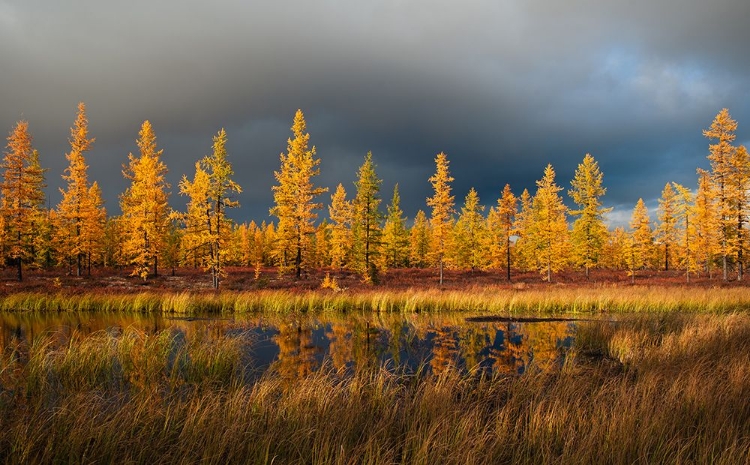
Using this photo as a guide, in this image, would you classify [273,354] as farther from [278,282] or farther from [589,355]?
[278,282]

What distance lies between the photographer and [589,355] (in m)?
12.2

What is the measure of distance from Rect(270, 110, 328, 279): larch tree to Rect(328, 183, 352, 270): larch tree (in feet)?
48.8

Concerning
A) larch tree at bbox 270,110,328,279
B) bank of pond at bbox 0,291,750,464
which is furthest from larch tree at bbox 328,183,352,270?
bank of pond at bbox 0,291,750,464

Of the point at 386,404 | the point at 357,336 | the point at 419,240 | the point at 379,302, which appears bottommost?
the point at 357,336

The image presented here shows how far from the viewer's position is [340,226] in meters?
56.7

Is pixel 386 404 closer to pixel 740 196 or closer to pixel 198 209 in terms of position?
pixel 198 209

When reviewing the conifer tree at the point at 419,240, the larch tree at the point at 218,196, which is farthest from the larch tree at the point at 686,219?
the larch tree at the point at 218,196

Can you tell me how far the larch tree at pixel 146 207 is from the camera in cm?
3925

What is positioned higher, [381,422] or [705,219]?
[705,219]

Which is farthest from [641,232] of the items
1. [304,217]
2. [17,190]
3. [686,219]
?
[17,190]

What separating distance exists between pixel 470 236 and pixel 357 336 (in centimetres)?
4831

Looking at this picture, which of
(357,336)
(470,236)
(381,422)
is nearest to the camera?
(381,422)

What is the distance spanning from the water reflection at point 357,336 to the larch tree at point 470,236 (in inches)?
1539

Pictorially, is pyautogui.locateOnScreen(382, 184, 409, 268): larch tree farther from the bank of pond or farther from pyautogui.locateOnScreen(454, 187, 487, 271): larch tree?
the bank of pond
